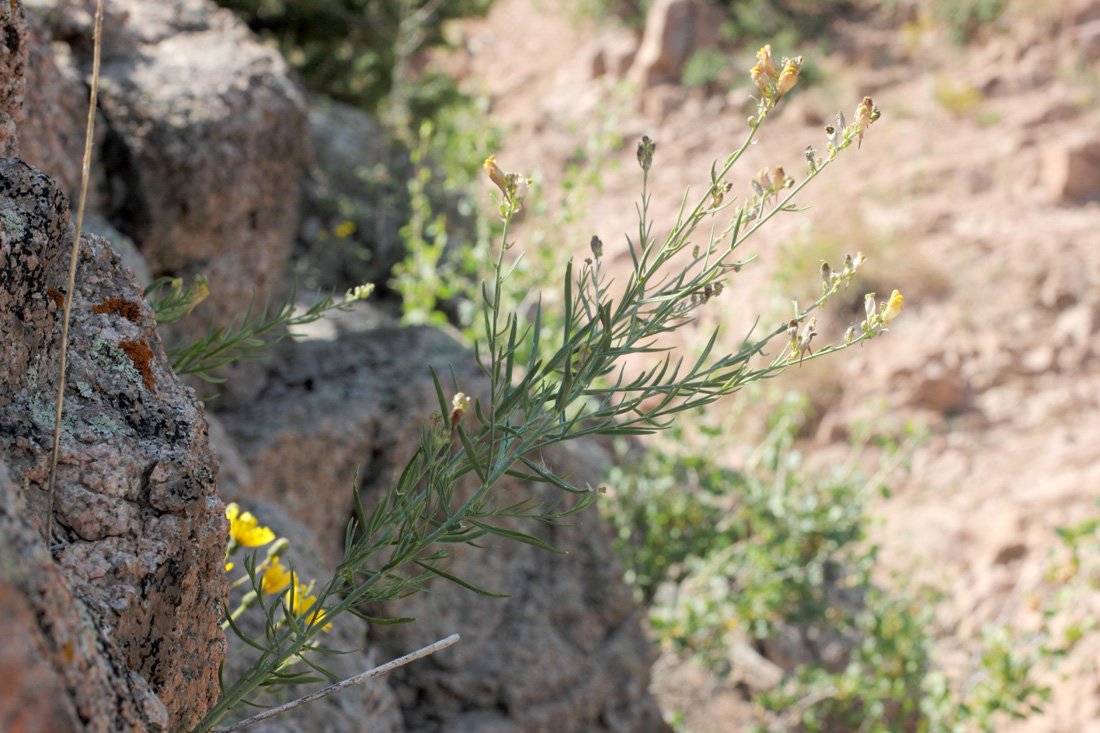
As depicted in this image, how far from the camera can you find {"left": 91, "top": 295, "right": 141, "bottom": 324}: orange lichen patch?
0.93m

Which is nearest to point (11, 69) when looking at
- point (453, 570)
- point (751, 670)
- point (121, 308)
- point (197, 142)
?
point (121, 308)

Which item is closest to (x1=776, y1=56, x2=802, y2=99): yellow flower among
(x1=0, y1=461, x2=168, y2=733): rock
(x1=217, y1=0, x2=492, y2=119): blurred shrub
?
(x1=0, y1=461, x2=168, y2=733): rock

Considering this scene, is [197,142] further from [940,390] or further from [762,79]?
[940,390]

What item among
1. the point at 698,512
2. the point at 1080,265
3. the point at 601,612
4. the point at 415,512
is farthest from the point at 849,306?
the point at 415,512

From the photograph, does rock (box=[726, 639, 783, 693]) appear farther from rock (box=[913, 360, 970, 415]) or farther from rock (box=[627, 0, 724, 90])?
rock (box=[627, 0, 724, 90])

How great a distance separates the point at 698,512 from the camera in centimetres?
338

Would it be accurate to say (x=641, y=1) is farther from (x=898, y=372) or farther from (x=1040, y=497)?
(x=1040, y=497)

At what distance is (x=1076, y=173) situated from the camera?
20.9 feet

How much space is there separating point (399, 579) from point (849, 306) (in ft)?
18.8

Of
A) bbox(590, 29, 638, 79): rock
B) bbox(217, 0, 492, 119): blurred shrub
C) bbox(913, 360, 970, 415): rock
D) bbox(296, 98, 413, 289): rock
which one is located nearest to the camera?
bbox(296, 98, 413, 289): rock

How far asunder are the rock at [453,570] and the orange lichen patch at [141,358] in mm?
1098

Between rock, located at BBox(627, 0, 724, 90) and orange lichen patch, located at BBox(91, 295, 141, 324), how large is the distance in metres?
8.56

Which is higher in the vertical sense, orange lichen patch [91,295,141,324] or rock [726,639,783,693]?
orange lichen patch [91,295,141,324]

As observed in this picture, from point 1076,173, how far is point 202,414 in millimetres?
7102
